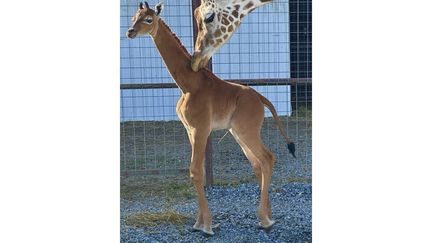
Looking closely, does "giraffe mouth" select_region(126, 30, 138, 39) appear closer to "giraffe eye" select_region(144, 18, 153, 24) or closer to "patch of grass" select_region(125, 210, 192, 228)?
"giraffe eye" select_region(144, 18, 153, 24)

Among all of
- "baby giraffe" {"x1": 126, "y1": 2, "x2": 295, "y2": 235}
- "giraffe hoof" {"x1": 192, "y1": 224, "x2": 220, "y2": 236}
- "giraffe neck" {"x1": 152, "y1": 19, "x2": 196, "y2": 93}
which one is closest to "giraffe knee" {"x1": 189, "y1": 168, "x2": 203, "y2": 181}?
"baby giraffe" {"x1": 126, "y1": 2, "x2": 295, "y2": 235}

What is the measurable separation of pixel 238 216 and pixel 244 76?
0.81 metres

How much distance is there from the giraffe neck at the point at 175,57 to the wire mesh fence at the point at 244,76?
298mm

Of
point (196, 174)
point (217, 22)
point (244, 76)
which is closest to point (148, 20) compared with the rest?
point (217, 22)

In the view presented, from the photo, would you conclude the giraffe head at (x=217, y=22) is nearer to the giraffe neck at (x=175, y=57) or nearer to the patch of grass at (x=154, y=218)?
the giraffe neck at (x=175, y=57)

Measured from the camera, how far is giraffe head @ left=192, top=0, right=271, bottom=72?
235 centimetres

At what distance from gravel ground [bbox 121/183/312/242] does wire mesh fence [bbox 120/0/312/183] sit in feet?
0.69

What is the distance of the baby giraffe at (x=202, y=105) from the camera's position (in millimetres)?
2357

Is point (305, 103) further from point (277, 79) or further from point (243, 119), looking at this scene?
point (243, 119)

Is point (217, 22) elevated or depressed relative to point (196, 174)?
elevated

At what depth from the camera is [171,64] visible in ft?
7.84

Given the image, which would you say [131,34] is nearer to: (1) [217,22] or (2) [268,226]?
(1) [217,22]

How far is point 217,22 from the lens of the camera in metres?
2.35
